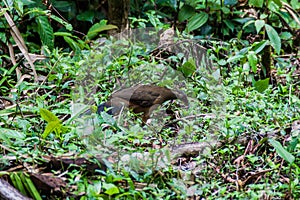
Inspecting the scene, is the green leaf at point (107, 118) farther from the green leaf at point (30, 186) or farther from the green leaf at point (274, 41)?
the green leaf at point (274, 41)

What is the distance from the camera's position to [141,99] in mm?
3277

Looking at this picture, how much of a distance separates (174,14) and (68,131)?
7.66 feet

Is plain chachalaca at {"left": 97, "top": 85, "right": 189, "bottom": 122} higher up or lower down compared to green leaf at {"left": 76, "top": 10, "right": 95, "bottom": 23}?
lower down

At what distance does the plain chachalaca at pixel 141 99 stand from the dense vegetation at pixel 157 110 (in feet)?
0.21

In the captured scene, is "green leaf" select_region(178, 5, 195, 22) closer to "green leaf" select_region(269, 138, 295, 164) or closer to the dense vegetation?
the dense vegetation

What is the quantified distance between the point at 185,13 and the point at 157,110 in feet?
4.85

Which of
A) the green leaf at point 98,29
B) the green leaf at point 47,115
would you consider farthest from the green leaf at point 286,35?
the green leaf at point 47,115

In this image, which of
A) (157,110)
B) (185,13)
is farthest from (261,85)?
(185,13)

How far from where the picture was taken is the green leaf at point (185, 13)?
4512mm

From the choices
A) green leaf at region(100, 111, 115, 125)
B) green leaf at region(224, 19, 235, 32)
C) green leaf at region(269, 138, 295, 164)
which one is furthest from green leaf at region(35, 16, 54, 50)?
green leaf at region(269, 138, 295, 164)

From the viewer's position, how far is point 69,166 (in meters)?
2.57

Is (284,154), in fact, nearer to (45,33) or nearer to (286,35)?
(45,33)

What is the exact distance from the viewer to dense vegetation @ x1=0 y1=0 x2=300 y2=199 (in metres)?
2.58

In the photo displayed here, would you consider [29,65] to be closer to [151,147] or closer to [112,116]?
[112,116]
